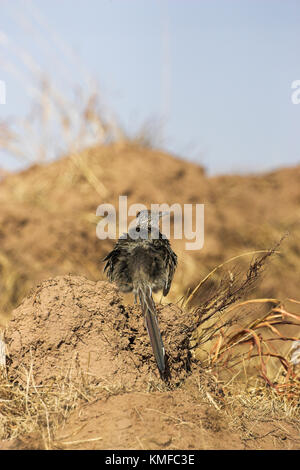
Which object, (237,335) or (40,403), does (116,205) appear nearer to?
(237,335)

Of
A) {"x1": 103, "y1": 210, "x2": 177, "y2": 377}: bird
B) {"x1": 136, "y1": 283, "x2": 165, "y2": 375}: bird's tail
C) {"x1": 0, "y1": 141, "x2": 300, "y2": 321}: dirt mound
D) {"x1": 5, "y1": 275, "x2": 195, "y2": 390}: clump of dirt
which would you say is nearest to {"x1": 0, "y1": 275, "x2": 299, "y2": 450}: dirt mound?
{"x1": 5, "y1": 275, "x2": 195, "y2": 390}: clump of dirt

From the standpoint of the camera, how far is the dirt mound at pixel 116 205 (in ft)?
32.2

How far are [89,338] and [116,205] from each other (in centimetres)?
716

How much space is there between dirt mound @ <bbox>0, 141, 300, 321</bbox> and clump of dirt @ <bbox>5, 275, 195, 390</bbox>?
5.45 meters

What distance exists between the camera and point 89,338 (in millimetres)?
3654

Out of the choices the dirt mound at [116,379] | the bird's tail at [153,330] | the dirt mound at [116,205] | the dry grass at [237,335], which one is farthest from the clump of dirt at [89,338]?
the dirt mound at [116,205]

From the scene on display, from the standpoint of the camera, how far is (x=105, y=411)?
313cm

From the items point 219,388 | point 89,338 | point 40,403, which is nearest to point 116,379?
point 89,338

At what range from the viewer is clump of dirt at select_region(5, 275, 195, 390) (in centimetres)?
354

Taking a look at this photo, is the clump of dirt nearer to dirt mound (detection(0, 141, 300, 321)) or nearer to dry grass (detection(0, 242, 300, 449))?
dry grass (detection(0, 242, 300, 449))
